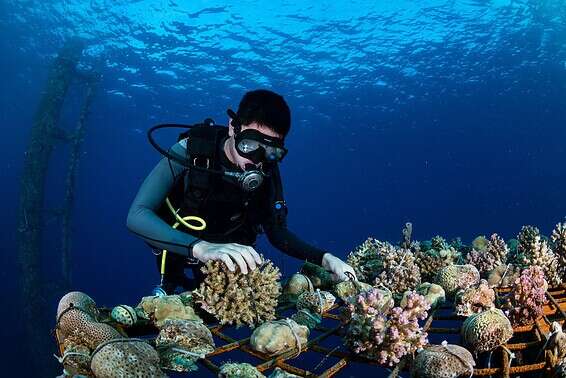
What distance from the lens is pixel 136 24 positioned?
92.8 feet

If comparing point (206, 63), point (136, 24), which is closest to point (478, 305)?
point (136, 24)

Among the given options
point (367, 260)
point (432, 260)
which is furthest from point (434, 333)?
point (367, 260)

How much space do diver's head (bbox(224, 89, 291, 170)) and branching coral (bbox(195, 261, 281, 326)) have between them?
1.29 m

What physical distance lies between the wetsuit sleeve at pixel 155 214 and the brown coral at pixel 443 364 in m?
2.18

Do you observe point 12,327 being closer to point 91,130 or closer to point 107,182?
point 91,130

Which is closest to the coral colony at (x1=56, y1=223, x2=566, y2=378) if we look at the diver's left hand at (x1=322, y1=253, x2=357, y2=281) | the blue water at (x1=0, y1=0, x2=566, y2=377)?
the diver's left hand at (x1=322, y1=253, x2=357, y2=281)

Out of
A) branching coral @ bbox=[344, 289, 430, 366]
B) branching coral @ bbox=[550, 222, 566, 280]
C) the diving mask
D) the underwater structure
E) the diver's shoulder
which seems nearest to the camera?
branching coral @ bbox=[344, 289, 430, 366]

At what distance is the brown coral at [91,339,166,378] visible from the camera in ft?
7.43

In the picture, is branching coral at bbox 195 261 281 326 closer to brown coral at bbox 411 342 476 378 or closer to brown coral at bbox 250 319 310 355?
brown coral at bbox 250 319 310 355

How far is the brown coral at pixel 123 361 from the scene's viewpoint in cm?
227

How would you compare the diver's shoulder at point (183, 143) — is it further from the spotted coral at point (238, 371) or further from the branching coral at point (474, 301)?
the branching coral at point (474, 301)

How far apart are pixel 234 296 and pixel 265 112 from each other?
1.94 meters

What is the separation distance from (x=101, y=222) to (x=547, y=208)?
116717mm

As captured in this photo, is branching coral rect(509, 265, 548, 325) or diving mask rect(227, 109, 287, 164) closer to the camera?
branching coral rect(509, 265, 548, 325)
